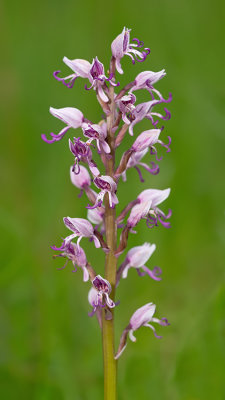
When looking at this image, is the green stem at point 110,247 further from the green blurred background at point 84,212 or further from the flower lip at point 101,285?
the green blurred background at point 84,212

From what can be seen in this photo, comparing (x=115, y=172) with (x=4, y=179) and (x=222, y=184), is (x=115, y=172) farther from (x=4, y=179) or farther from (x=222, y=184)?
(x=4, y=179)

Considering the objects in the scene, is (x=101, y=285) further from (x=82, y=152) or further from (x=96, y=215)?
(x=82, y=152)

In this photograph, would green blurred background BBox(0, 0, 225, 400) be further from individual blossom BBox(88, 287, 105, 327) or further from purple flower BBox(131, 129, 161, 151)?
purple flower BBox(131, 129, 161, 151)

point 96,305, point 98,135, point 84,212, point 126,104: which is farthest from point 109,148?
point 84,212

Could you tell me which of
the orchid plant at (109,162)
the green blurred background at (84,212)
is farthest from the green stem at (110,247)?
the green blurred background at (84,212)

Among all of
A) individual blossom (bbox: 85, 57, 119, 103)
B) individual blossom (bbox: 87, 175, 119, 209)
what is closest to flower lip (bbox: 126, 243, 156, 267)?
individual blossom (bbox: 87, 175, 119, 209)

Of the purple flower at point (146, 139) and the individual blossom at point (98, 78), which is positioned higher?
the individual blossom at point (98, 78)

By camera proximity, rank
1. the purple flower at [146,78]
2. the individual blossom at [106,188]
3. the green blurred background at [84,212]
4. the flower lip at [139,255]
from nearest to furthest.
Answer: the individual blossom at [106,188] → the purple flower at [146,78] → the flower lip at [139,255] → the green blurred background at [84,212]
